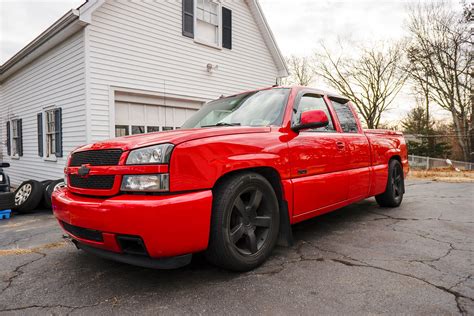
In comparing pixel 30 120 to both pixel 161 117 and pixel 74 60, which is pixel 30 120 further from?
pixel 161 117

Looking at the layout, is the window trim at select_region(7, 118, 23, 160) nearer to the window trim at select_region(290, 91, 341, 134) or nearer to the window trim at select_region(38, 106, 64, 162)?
the window trim at select_region(38, 106, 64, 162)

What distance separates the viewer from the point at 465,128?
24.2 m

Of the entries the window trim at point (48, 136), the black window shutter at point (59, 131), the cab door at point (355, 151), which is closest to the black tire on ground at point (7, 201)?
the black window shutter at point (59, 131)

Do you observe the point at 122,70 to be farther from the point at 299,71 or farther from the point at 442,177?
the point at 299,71

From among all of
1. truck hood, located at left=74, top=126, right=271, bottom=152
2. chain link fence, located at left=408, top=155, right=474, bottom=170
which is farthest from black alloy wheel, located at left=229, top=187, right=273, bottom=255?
chain link fence, located at left=408, top=155, right=474, bottom=170

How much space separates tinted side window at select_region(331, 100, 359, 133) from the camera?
4082 mm

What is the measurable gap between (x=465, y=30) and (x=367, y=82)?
297 inches

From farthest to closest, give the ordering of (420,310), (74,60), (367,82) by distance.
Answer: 1. (367,82)
2. (74,60)
3. (420,310)

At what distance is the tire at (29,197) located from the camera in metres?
5.93

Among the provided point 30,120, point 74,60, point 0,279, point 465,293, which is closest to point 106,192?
point 0,279

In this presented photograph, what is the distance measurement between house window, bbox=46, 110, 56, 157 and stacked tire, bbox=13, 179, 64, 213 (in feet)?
9.40

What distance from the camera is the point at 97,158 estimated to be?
2.47 m

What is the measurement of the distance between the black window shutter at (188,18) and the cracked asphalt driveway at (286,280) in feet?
24.2

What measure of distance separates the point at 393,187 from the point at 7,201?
678 cm
